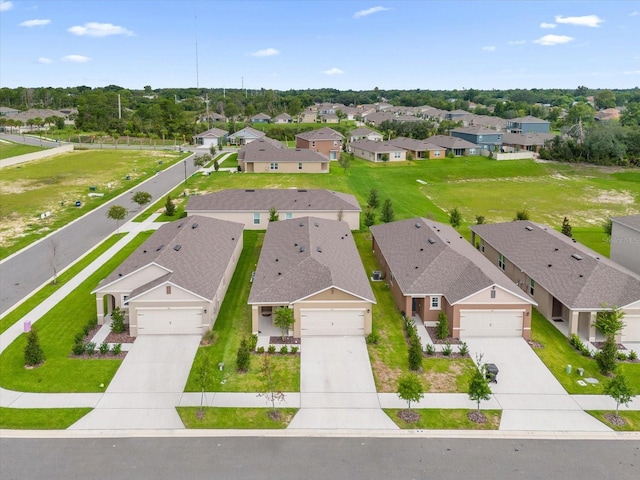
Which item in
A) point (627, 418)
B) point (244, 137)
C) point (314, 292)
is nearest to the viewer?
point (627, 418)

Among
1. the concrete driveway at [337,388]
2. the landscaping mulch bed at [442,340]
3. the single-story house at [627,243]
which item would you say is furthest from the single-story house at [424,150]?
the concrete driveway at [337,388]

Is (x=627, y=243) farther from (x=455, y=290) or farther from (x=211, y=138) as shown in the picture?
(x=211, y=138)

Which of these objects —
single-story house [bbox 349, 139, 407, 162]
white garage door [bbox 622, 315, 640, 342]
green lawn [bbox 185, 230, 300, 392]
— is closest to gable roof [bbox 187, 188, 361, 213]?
green lawn [bbox 185, 230, 300, 392]

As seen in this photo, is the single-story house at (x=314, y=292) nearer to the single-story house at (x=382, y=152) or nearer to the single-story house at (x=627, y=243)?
the single-story house at (x=627, y=243)

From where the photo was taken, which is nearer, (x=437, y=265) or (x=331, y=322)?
(x=331, y=322)

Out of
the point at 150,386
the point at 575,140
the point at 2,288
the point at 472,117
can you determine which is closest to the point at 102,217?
the point at 2,288

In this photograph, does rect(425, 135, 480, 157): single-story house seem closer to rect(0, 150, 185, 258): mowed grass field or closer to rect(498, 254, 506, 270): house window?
rect(0, 150, 185, 258): mowed grass field

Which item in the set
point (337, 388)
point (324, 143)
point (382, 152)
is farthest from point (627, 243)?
point (324, 143)
